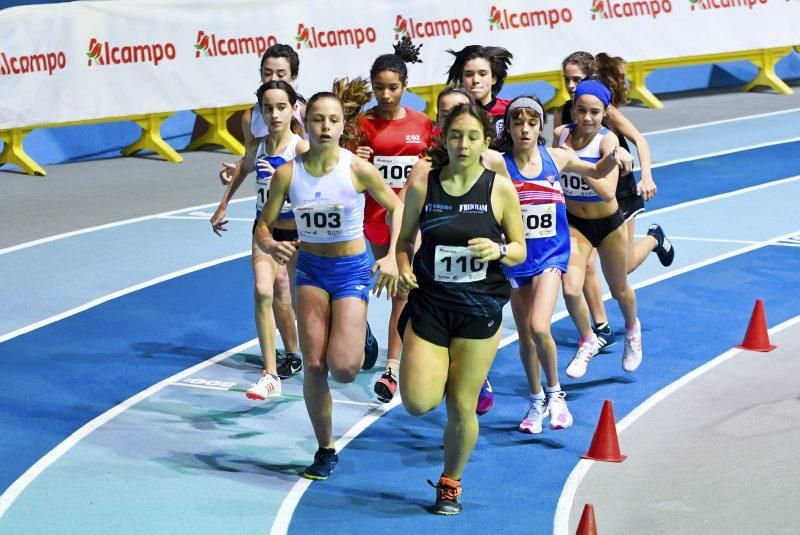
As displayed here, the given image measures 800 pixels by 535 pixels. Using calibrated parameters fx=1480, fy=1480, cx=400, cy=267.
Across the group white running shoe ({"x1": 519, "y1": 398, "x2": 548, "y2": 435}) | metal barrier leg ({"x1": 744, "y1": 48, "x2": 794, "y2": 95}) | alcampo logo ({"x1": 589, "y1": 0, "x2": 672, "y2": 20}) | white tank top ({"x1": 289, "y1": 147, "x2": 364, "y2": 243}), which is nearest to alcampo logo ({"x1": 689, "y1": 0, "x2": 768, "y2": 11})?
alcampo logo ({"x1": 589, "y1": 0, "x2": 672, "y2": 20})

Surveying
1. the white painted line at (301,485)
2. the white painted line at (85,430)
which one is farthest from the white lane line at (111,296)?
the white painted line at (301,485)

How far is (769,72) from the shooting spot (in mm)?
25516

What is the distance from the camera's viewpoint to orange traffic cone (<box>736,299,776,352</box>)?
434 inches

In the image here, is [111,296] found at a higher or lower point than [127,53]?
lower

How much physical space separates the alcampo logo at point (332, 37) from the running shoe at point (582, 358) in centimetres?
946

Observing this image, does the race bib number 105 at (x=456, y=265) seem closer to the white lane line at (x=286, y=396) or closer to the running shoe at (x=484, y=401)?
the running shoe at (x=484, y=401)

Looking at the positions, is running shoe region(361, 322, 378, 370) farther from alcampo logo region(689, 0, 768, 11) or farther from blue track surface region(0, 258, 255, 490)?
alcampo logo region(689, 0, 768, 11)

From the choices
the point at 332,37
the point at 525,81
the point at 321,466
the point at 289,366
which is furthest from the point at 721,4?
the point at 321,466

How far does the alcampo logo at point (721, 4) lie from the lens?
23688 mm

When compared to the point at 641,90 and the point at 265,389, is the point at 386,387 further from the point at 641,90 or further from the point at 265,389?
the point at 641,90

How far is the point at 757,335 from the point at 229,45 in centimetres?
959

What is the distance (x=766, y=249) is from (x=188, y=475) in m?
7.86

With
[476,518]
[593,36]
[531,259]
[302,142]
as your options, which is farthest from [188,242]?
[593,36]

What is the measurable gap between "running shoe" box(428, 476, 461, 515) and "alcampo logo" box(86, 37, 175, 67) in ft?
37.0
